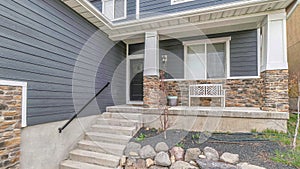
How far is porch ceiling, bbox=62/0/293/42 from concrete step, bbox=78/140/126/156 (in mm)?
3376

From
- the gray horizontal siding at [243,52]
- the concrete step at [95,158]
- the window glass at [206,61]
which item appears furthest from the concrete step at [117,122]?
the gray horizontal siding at [243,52]

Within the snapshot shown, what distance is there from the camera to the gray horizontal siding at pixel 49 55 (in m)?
2.57

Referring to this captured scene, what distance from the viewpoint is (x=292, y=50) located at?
23.7 ft

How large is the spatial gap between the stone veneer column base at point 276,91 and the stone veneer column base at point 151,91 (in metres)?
3.07

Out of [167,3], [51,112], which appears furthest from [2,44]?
[167,3]

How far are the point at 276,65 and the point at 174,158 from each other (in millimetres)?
3606

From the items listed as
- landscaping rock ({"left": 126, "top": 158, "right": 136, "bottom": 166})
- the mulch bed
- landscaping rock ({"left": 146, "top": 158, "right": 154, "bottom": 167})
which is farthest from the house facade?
landscaping rock ({"left": 146, "top": 158, "right": 154, "bottom": 167})

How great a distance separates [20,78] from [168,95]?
452cm

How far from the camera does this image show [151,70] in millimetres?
5035

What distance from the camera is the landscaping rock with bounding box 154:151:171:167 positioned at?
3061mm

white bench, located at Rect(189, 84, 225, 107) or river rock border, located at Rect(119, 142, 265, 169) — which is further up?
white bench, located at Rect(189, 84, 225, 107)

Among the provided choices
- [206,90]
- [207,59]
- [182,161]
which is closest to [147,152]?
[182,161]

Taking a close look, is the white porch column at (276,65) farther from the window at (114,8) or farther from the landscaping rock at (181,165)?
the window at (114,8)

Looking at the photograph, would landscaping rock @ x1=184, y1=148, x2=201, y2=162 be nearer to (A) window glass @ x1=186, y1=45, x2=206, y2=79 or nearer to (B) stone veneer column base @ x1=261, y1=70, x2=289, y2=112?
(B) stone veneer column base @ x1=261, y1=70, x2=289, y2=112
